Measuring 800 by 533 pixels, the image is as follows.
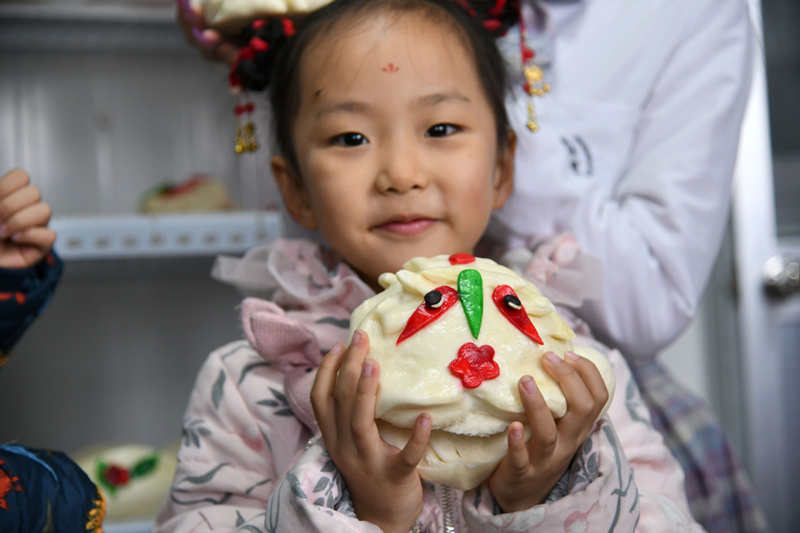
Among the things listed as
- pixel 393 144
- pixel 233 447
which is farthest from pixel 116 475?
pixel 393 144

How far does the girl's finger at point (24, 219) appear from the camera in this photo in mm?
817

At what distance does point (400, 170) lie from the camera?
76 centimetres

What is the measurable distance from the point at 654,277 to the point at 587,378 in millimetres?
434

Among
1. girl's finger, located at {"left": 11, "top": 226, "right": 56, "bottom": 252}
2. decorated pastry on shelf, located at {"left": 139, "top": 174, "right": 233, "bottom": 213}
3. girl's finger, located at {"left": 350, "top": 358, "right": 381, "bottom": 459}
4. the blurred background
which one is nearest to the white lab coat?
girl's finger, located at {"left": 350, "top": 358, "right": 381, "bottom": 459}

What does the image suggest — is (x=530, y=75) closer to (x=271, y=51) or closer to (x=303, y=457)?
(x=271, y=51)

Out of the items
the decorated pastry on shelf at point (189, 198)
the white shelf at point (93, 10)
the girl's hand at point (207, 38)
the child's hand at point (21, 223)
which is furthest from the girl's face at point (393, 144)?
the white shelf at point (93, 10)

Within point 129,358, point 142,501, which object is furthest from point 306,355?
point 129,358

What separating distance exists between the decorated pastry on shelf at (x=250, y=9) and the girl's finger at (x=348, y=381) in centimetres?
49

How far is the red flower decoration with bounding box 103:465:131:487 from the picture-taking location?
1386 mm

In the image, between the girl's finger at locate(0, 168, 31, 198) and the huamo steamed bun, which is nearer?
the huamo steamed bun

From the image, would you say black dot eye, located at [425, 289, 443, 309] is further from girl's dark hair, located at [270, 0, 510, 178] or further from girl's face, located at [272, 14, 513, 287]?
girl's dark hair, located at [270, 0, 510, 178]

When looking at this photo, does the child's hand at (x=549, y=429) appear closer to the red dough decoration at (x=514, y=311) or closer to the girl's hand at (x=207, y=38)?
the red dough decoration at (x=514, y=311)

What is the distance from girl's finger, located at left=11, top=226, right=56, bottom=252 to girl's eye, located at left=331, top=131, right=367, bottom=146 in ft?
1.16

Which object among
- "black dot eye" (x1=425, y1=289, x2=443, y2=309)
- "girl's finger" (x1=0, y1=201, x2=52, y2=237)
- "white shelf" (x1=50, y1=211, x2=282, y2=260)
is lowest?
"white shelf" (x1=50, y1=211, x2=282, y2=260)
